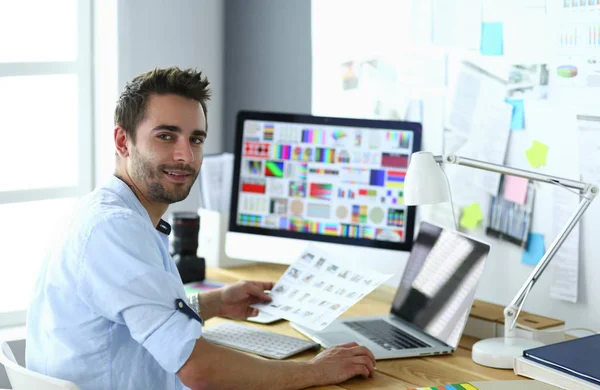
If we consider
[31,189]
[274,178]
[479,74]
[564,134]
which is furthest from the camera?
[31,189]

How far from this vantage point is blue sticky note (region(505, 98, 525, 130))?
7.03 feet

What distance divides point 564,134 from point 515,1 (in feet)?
1.20

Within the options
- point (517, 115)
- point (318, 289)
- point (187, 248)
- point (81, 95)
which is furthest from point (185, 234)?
point (517, 115)

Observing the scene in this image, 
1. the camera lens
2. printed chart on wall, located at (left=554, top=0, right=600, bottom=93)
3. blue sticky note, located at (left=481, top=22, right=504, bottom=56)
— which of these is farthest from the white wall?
printed chart on wall, located at (left=554, top=0, right=600, bottom=93)

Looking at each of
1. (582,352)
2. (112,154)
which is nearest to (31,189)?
(112,154)

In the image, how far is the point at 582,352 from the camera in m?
1.64

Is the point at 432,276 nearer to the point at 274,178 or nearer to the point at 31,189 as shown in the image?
the point at 274,178

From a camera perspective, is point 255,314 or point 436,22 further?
point 436,22

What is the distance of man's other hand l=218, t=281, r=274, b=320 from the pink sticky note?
0.67 meters

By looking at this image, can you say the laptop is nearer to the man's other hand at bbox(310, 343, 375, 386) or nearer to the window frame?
the man's other hand at bbox(310, 343, 375, 386)

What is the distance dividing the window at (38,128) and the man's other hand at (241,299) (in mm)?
955

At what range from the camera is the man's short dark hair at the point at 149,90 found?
174cm

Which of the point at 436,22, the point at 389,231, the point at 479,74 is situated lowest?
the point at 389,231

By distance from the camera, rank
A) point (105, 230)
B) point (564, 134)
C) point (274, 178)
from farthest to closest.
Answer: point (274, 178), point (564, 134), point (105, 230)
